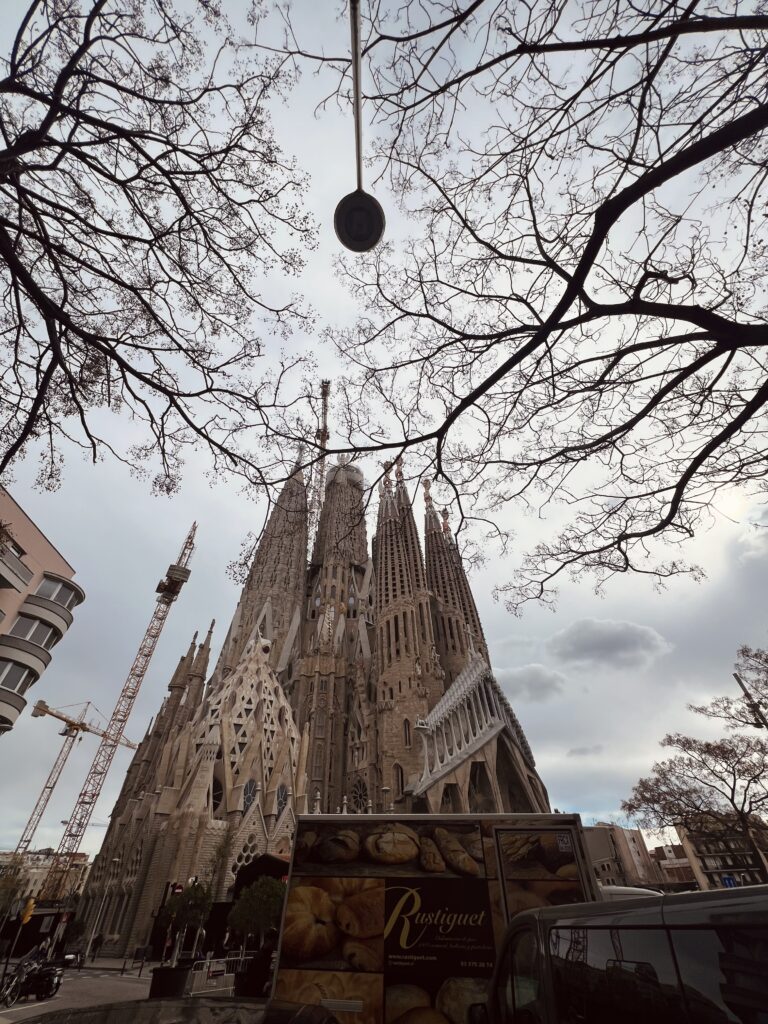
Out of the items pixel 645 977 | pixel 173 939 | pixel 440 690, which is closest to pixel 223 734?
pixel 173 939

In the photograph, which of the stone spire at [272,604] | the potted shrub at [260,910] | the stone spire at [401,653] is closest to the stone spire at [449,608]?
the stone spire at [401,653]

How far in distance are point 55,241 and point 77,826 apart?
58.6m

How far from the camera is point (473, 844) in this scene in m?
5.23

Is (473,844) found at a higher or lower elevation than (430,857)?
higher

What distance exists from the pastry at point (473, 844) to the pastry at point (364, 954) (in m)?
1.27

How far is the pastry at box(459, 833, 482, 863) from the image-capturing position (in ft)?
17.0

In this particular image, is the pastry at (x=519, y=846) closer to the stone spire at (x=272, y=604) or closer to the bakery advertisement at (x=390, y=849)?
the bakery advertisement at (x=390, y=849)

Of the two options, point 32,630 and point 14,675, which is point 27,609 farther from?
point 14,675

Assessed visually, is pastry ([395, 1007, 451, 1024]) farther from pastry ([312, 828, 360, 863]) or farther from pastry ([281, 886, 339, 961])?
pastry ([312, 828, 360, 863])

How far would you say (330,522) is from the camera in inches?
1897

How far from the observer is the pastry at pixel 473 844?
517 cm

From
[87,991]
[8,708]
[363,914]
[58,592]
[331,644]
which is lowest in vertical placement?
[87,991]

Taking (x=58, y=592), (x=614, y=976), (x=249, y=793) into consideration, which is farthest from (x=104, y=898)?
(x=614, y=976)

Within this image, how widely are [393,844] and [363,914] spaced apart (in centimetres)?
70
